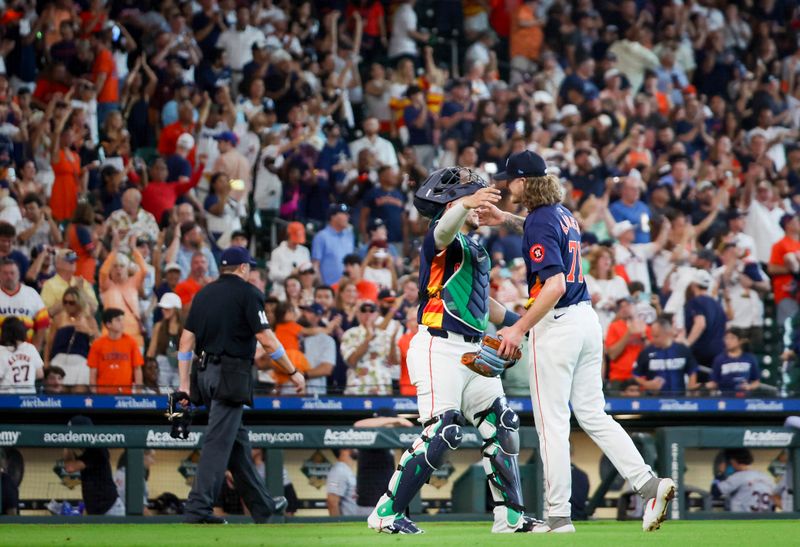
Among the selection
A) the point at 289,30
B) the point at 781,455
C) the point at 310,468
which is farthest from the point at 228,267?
the point at 289,30

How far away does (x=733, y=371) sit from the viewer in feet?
43.2

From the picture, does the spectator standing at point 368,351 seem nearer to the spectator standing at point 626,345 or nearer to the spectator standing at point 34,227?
the spectator standing at point 626,345

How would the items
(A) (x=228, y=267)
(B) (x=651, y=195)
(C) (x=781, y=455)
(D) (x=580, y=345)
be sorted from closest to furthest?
(D) (x=580, y=345) → (A) (x=228, y=267) → (C) (x=781, y=455) → (B) (x=651, y=195)

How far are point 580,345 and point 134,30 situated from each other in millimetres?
12404

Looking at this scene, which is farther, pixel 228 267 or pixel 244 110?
pixel 244 110

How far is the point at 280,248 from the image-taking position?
14.8m

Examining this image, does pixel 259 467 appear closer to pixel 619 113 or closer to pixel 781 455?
pixel 781 455

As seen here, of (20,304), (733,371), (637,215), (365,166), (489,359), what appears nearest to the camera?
(489,359)

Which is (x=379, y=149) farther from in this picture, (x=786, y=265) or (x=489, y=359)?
(x=489, y=359)

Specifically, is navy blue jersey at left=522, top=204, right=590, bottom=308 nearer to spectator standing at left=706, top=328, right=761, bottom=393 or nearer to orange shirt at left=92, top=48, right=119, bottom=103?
spectator standing at left=706, top=328, right=761, bottom=393

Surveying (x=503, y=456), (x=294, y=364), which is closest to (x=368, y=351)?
Answer: (x=294, y=364)

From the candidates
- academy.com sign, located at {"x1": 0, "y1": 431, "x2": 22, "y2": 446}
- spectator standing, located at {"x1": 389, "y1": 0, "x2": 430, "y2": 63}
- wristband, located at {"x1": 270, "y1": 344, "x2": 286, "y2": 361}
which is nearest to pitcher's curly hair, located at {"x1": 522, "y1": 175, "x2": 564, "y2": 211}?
wristband, located at {"x1": 270, "y1": 344, "x2": 286, "y2": 361}

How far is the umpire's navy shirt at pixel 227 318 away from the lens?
8852 mm

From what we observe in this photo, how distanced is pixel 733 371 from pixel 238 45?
28.4 feet
